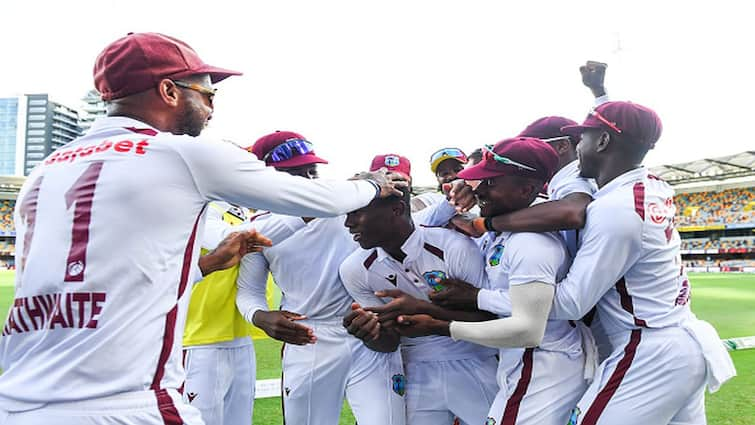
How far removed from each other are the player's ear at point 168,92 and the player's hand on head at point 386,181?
0.93 meters

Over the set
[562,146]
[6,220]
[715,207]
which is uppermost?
[562,146]

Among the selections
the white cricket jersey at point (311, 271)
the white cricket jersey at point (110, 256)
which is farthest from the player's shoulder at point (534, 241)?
the white cricket jersey at point (110, 256)

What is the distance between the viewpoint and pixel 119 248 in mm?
1912

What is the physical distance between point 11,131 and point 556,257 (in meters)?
128

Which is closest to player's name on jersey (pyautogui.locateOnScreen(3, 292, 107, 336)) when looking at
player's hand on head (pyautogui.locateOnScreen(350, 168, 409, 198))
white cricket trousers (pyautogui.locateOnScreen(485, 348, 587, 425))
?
player's hand on head (pyautogui.locateOnScreen(350, 168, 409, 198))

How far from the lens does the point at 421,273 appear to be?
364 centimetres

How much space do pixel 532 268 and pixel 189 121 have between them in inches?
66.5

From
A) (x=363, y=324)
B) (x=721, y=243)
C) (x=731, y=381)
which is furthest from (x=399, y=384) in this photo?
(x=721, y=243)

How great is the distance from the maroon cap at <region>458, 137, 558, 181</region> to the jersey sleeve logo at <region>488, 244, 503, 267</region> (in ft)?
1.31

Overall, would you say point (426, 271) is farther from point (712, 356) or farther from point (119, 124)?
point (119, 124)

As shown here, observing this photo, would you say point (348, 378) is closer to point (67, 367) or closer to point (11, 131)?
point (67, 367)

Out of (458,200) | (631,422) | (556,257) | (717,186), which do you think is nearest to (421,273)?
(458,200)

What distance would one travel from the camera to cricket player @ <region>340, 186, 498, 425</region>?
11.7 feet

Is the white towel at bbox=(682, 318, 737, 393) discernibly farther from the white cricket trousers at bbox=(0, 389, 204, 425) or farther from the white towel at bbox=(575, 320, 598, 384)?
the white cricket trousers at bbox=(0, 389, 204, 425)
